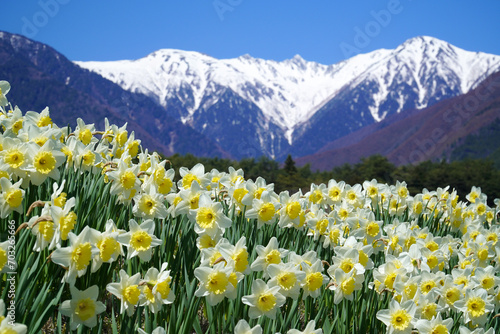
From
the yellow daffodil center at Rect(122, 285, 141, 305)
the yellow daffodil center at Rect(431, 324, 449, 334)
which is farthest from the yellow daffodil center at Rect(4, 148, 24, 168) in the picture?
the yellow daffodil center at Rect(431, 324, 449, 334)

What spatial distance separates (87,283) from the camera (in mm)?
2479

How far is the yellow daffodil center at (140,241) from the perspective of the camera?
239 centimetres

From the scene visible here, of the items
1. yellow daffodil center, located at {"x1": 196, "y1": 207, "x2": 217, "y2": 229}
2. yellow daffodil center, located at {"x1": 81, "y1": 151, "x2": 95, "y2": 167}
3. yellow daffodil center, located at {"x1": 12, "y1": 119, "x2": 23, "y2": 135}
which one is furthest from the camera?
yellow daffodil center, located at {"x1": 12, "y1": 119, "x2": 23, "y2": 135}

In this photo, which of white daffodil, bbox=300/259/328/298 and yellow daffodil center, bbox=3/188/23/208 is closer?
yellow daffodil center, bbox=3/188/23/208

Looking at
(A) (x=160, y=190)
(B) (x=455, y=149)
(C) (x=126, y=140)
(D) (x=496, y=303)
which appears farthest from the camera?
(B) (x=455, y=149)

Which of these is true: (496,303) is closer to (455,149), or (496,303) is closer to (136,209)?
(136,209)

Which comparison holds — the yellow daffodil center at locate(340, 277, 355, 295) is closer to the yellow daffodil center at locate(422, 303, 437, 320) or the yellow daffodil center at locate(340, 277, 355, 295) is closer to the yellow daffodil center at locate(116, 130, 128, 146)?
the yellow daffodil center at locate(422, 303, 437, 320)

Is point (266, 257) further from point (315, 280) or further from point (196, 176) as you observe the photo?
point (196, 176)

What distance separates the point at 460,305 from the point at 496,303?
0.76 meters

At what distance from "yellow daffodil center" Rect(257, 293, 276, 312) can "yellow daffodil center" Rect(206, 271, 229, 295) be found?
237 mm

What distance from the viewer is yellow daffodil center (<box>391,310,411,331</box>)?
2543 millimetres

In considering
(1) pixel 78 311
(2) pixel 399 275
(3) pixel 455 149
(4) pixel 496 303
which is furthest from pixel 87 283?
(3) pixel 455 149

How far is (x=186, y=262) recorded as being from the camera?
9.65ft

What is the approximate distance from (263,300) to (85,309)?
932mm
